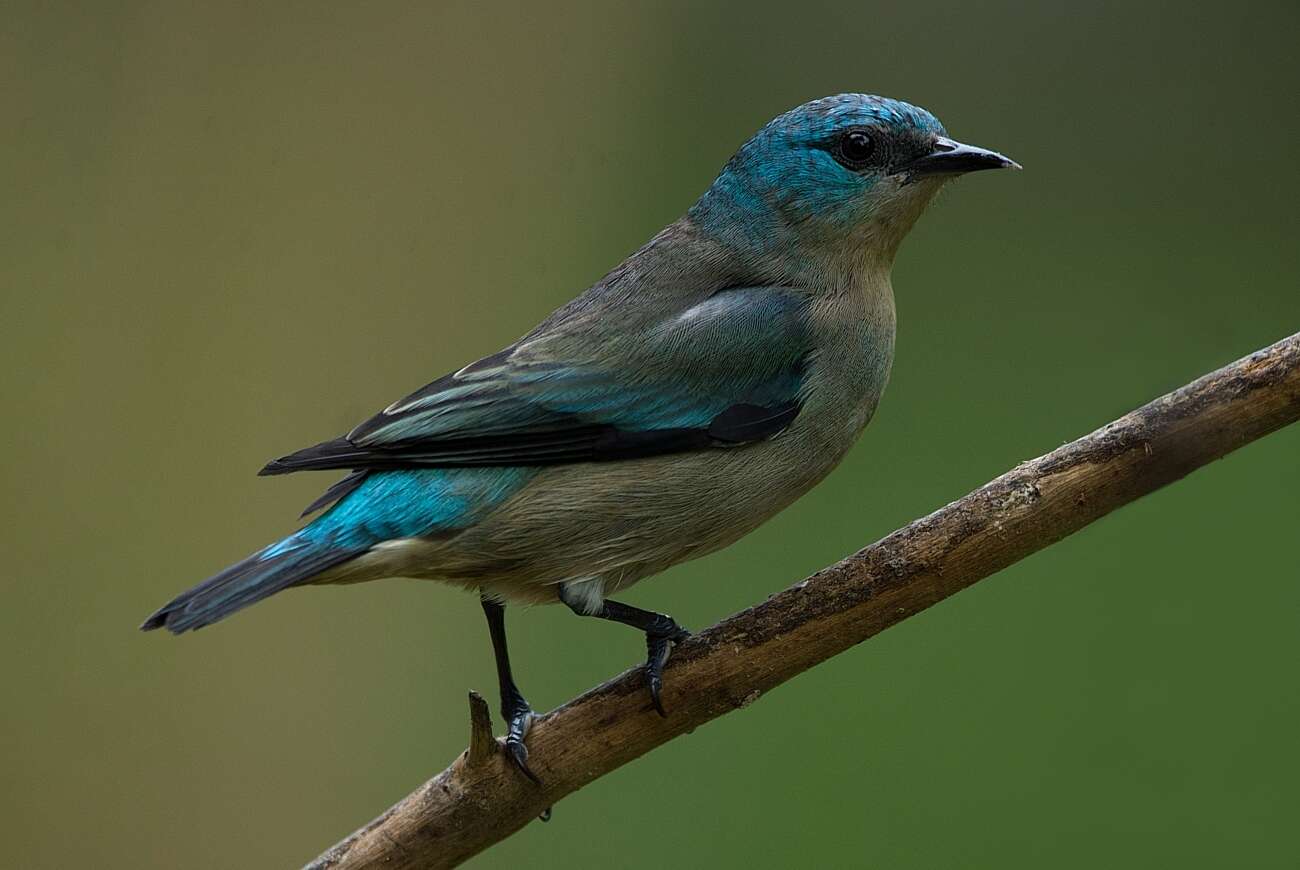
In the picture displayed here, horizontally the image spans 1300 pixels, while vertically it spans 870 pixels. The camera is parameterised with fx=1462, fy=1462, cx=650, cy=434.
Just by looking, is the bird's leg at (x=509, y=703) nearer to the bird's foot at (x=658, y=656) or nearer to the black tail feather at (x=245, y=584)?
the bird's foot at (x=658, y=656)

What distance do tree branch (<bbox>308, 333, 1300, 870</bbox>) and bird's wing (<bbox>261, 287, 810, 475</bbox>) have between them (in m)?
0.48

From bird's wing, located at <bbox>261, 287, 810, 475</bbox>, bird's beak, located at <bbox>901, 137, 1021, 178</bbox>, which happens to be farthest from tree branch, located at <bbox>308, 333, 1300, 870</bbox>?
bird's beak, located at <bbox>901, 137, 1021, 178</bbox>

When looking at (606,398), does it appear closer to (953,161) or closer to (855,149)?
(855,149)

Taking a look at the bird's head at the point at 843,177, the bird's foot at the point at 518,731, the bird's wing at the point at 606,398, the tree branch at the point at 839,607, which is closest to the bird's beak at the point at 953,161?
the bird's head at the point at 843,177

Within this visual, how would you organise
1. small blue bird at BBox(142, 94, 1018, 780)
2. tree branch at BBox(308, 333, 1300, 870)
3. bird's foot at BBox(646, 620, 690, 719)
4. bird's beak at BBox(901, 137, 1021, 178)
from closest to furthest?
tree branch at BBox(308, 333, 1300, 870), bird's foot at BBox(646, 620, 690, 719), small blue bird at BBox(142, 94, 1018, 780), bird's beak at BBox(901, 137, 1021, 178)

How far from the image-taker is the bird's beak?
3.39 meters

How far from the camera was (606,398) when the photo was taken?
10.8 ft

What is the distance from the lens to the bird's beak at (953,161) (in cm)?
339

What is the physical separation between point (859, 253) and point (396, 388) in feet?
6.61

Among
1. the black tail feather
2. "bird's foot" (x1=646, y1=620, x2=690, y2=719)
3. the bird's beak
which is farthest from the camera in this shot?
the bird's beak

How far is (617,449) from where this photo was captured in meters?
3.25

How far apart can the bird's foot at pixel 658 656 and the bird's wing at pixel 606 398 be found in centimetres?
41

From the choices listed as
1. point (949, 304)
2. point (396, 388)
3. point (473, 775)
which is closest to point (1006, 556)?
point (473, 775)

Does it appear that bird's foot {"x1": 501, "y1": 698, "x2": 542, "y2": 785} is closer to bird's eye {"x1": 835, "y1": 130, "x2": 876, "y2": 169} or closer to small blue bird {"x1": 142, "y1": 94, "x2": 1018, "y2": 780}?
small blue bird {"x1": 142, "y1": 94, "x2": 1018, "y2": 780}
